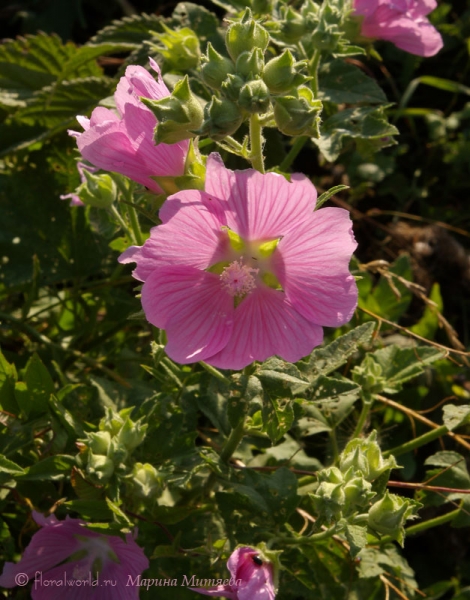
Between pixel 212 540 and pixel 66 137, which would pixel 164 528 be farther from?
pixel 66 137

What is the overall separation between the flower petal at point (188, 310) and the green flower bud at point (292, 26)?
66cm

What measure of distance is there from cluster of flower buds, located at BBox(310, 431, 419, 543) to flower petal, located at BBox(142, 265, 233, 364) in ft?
1.13

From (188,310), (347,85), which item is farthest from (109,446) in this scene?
(347,85)

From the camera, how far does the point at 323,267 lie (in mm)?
1228

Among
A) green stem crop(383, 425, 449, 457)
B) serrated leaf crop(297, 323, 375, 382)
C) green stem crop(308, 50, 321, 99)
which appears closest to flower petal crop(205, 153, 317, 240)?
serrated leaf crop(297, 323, 375, 382)

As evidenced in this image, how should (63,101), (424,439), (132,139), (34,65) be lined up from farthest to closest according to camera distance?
(34,65) < (63,101) < (424,439) < (132,139)

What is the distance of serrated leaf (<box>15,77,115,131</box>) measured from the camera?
2.33m

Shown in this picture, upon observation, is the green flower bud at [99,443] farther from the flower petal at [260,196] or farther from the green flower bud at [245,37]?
the green flower bud at [245,37]

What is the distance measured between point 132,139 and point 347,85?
0.88 metres

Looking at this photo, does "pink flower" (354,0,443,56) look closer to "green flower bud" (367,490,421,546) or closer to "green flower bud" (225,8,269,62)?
"green flower bud" (225,8,269,62)

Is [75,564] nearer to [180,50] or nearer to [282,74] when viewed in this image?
[282,74]

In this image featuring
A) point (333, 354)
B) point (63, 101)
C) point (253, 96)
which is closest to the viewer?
point (253, 96)

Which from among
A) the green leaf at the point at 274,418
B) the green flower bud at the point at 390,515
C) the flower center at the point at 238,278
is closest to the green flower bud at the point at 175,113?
the flower center at the point at 238,278

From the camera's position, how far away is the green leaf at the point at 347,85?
1.89 metres
